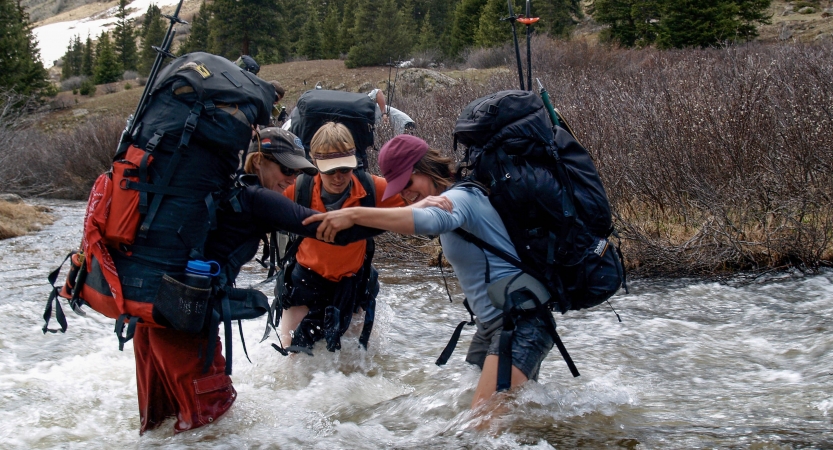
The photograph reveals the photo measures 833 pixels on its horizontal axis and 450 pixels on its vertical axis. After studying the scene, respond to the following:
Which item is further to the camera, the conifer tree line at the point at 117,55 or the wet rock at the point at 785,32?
the conifer tree line at the point at 117,55

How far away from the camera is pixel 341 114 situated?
4.94 meters

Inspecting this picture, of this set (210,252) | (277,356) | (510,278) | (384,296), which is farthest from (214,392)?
(384,296)

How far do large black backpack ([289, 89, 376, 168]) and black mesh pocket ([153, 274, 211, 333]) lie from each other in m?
1.98

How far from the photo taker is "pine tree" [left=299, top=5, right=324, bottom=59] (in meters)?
56.0

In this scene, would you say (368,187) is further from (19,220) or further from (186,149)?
(19,220)

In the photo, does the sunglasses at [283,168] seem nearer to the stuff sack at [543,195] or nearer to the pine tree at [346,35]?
the stuff sack at [543,195]

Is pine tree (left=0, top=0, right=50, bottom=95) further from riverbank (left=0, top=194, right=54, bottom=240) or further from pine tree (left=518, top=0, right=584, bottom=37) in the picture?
pine tree (left=518, top=0, right=584, bottom=37)

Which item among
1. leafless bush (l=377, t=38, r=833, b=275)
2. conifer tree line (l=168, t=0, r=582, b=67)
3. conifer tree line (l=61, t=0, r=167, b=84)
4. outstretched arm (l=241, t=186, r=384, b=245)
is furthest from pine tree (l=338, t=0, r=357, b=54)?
outstretched arm (l=241, t=186, r=384, b=245)

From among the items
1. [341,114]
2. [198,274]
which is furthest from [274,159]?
[341,114]

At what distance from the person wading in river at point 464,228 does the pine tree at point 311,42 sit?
5405 cm

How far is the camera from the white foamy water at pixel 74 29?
105312 millimetres

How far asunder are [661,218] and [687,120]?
1193 mm

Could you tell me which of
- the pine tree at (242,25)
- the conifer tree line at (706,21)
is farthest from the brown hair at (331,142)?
the pine tree at (242,25)

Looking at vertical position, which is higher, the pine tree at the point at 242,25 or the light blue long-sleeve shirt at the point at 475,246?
the pine tree at the point at 242,25
